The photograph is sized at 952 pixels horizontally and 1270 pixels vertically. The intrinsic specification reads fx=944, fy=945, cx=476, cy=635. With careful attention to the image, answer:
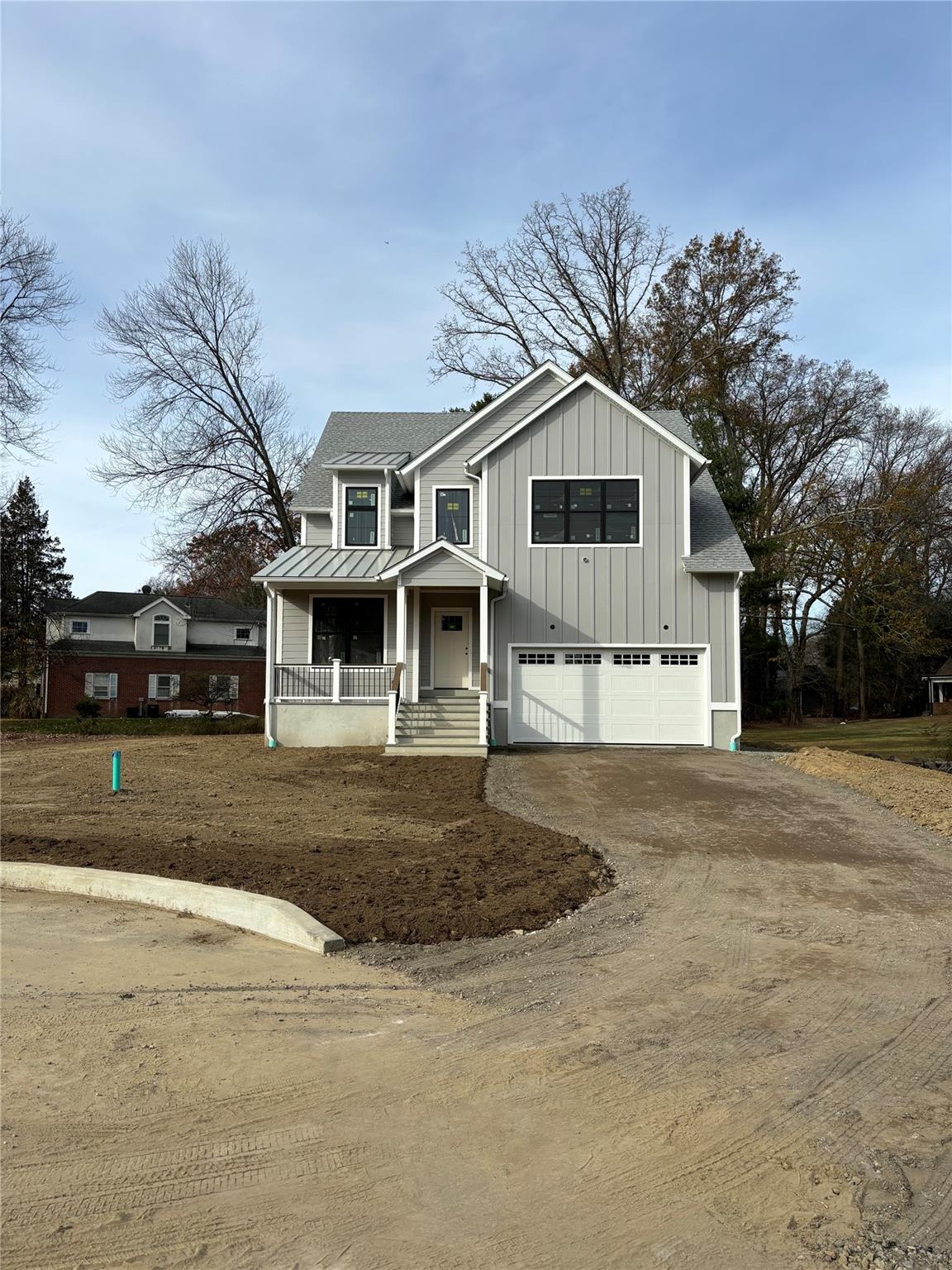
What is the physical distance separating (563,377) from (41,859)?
15.8 meters

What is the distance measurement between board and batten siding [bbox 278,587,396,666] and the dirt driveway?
1408 centimetres

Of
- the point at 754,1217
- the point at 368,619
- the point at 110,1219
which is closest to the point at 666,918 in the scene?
the point at 754,1217

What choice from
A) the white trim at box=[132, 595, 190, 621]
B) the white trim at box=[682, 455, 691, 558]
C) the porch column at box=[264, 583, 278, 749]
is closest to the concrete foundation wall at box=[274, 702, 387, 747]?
the porch column at box=[264, 583, 278, 749]

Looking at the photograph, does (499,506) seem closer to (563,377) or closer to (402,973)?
(563,377)

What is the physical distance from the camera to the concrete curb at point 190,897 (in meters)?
6.59

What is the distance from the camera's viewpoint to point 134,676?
142ft

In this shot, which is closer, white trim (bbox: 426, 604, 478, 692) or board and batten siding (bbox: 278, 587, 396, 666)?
white trim (bbox: 426, 604, 478, 692)

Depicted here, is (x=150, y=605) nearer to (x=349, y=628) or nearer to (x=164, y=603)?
(x=164, y=603)

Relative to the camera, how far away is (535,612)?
1989 centimetres

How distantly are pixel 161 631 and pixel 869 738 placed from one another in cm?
3133

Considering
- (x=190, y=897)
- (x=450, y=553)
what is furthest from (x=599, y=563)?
(x=190, y=897)

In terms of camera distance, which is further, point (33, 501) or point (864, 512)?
point (33, 501)

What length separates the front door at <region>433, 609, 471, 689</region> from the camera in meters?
20.9

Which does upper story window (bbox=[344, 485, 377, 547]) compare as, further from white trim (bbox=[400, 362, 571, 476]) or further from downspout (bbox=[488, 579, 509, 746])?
downspout (bbox=[488, 579, 509, 746])
